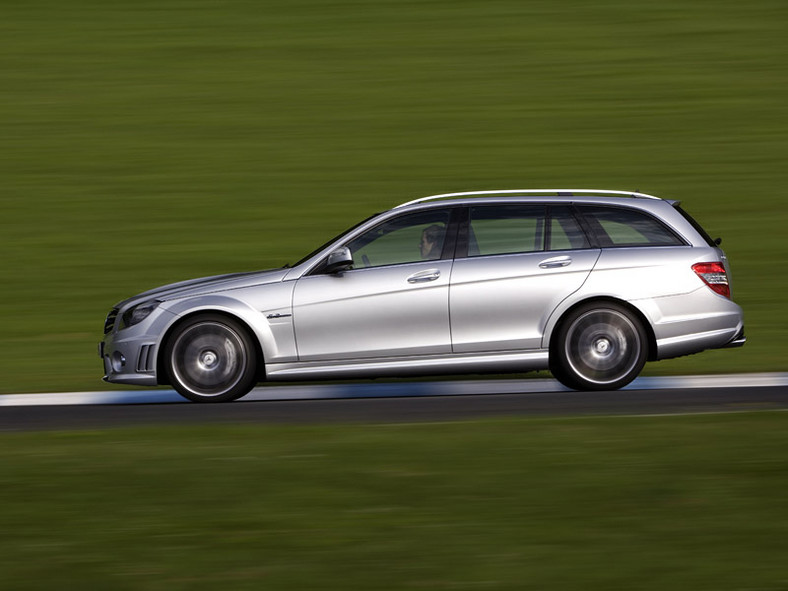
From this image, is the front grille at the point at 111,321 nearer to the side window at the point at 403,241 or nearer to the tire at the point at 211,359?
the tire at the point at 211,359

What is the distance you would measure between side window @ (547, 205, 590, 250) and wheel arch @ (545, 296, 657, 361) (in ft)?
1.49

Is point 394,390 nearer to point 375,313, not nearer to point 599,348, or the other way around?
point 375,313

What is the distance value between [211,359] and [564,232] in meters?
2.92

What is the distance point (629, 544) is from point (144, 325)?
17.2 ft

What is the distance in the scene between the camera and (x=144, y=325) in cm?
950

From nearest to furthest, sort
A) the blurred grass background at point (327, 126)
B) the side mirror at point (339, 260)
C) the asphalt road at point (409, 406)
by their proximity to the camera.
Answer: the asphalt road at point (409, 406), the side mirror at point (339, 260), the blurred grass background at point (327, 126)

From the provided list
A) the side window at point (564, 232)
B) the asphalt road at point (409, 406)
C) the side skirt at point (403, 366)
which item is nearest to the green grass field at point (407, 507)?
the asphalt road at point (409, 406)

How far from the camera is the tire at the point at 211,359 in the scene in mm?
9469

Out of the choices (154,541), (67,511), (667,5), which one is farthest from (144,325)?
(667,5)

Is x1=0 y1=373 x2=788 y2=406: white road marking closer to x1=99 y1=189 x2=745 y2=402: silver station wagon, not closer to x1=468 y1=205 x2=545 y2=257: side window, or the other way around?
x1=99 y1=189 x2=745 y2=402: silver station wagon

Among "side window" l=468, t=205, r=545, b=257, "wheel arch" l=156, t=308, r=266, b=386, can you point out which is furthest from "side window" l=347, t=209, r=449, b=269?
"wheel arch" l=156, t=308, r=266, b=386

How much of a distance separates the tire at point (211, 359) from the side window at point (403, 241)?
110 centimetres

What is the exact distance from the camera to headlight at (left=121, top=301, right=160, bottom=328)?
9516mm

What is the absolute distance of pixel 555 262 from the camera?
378 inches
